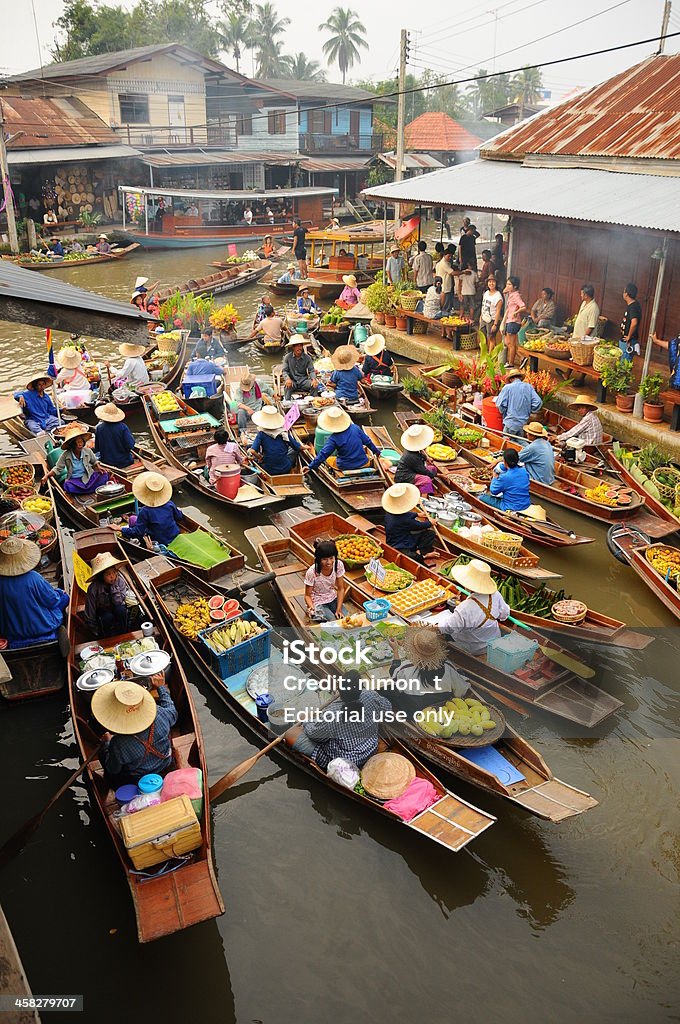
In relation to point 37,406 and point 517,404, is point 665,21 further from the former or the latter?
point 37,406

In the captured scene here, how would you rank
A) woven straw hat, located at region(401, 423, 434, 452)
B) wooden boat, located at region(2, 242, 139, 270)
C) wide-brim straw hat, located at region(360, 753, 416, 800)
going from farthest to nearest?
1. wooden boat, located at region(2, 242, 139, 270)
2. woven straw hat, located at region(401, 423, 434, 452)
3. wide-brim straw hat, located at region(360, 753, 416, 800)

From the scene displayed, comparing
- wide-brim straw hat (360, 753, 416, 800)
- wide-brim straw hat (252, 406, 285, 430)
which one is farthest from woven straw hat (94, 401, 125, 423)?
wide-brim straw hat (360, 753, 416, 800)

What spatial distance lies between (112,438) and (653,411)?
8876mm

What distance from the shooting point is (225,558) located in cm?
930

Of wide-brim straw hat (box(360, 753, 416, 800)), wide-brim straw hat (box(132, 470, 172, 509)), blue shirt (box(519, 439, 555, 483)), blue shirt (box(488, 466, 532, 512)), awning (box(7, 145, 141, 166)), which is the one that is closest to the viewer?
wide-brim straw hat (box(360, 753, 416, 800))

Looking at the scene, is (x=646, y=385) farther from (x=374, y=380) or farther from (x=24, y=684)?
(x=24, y=684)

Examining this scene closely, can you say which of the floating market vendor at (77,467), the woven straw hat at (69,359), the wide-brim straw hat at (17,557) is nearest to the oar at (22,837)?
the wide-brim straw hat at (17,557)

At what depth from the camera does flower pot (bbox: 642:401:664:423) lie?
12.9 meters

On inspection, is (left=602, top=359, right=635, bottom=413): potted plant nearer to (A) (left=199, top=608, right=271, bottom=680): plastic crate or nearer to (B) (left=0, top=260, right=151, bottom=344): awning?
(A) (left=199, top=608, right=271, bottom=680): plastic crate

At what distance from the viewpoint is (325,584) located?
827 centimetres

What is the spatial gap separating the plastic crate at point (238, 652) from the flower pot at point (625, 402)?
8375 mm

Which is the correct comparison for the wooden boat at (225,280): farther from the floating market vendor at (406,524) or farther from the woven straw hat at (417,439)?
the floating market vendor at (406,524)

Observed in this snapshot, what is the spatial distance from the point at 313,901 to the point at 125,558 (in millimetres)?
4207

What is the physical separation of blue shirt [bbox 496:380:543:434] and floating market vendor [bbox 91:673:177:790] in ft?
27.2
